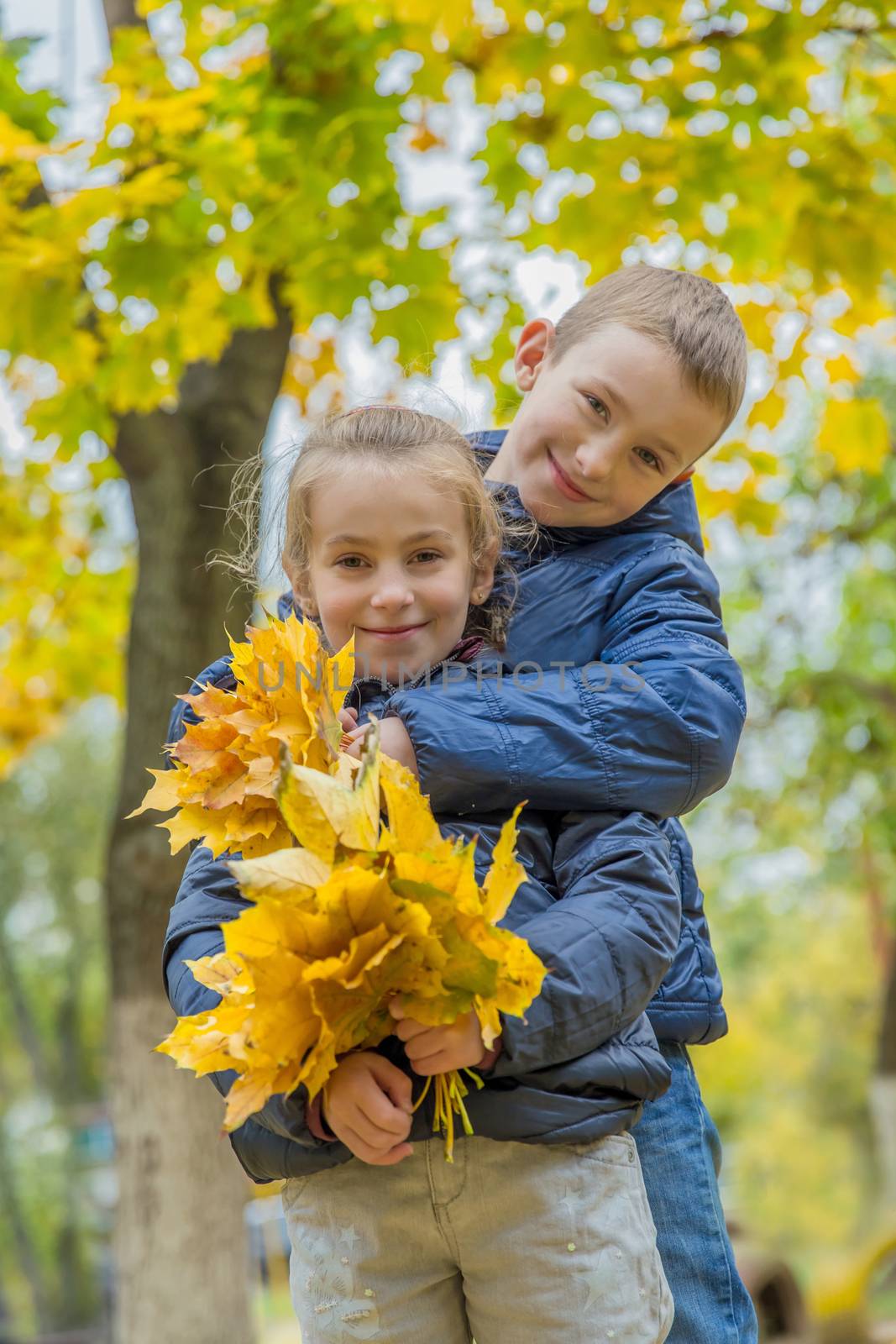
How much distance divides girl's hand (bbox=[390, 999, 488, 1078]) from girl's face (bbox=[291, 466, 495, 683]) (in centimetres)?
49

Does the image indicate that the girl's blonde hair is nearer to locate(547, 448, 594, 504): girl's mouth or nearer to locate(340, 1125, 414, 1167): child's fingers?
locate(547, 448, 594, 504): girl's mouth

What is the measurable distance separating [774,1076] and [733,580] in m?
16.8

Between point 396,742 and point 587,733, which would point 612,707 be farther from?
point 396,742

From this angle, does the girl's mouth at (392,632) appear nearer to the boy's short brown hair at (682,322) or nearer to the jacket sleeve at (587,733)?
the jacket sleeve at (587,733)

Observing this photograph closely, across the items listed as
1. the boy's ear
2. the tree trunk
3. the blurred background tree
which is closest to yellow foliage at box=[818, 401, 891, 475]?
the blurred background tree

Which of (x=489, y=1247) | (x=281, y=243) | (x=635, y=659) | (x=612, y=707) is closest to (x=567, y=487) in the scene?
(x=635, y=659)

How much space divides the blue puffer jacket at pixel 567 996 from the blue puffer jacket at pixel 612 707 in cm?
6

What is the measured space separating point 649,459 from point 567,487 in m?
0.12

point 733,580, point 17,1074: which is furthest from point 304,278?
point 17,1074

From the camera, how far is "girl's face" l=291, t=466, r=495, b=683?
1652 millimetres

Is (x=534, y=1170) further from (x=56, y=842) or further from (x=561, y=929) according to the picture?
(x=56, y=842)

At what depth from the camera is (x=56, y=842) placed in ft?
59.8

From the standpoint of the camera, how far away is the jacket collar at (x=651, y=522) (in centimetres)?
186

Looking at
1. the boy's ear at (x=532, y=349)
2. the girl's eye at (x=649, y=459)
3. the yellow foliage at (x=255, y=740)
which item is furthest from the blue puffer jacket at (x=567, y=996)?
the boy's ear at (x=532, y=349)
